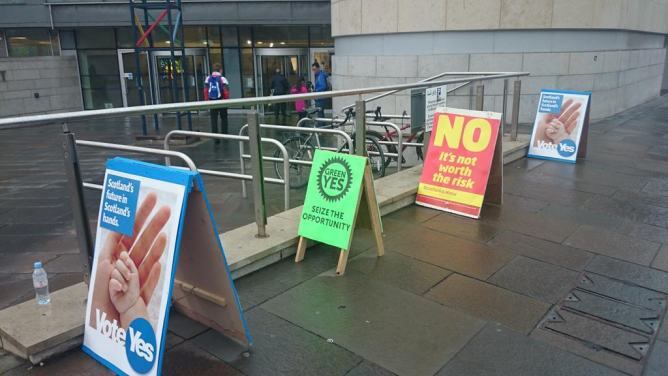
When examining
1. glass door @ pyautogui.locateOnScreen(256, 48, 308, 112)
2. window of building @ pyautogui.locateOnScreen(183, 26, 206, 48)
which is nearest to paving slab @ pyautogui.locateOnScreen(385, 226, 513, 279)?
glass door @ pyautogui.locateOnScreen(256, 48, 308, 112)

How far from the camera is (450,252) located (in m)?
4.29

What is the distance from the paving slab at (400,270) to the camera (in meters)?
Answer: 3.70

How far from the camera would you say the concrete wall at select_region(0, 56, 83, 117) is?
17.4m

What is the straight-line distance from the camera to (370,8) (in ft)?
40.8

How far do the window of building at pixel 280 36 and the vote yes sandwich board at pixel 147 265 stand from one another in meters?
17.2

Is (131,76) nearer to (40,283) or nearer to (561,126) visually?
(561,126)

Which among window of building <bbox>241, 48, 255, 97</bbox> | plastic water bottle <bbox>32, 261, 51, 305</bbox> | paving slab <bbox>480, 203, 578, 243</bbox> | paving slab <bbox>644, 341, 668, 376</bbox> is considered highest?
window of building <bbox>241, 48, 255, 97</bbox>

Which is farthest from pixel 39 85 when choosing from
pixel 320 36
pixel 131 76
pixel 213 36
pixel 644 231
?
pixel 644 231

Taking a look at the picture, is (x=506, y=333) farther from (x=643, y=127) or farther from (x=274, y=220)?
(x=643, y=127)

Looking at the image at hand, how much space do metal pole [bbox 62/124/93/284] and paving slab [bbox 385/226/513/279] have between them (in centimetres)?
231

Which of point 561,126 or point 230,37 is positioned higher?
point 230,37

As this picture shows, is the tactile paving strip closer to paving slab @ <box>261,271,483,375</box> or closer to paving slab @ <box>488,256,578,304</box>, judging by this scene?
paving slab @ <box>488,256,578,304</box>

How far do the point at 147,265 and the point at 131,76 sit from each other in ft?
61.1

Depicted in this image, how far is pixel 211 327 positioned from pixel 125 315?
0.58 m
